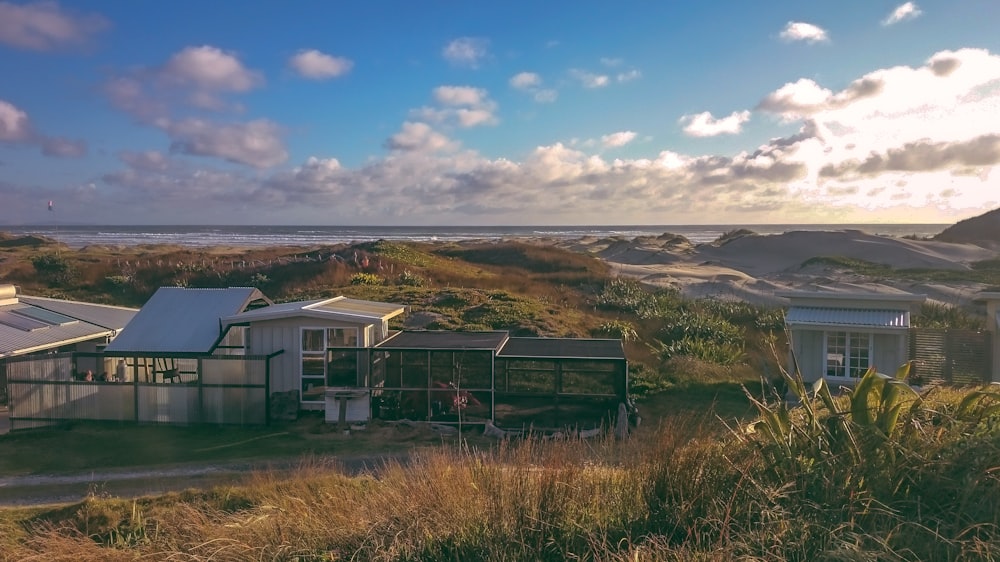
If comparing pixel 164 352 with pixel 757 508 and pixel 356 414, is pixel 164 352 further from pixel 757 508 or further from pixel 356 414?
pixel 757 508

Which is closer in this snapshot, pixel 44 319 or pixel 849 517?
pixel 849 517

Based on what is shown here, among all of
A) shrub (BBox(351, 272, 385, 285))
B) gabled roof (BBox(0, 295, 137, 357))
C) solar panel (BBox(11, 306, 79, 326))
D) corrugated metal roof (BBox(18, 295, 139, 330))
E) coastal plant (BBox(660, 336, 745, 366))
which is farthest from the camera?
shrub (BBox(351, 272, 385, 285))

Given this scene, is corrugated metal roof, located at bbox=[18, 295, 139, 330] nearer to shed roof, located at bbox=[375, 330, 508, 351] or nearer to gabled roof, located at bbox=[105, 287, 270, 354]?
gabled roof, located at bbox=[105, 287, 270, 354]

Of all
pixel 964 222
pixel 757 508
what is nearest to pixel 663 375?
pixel 757 508

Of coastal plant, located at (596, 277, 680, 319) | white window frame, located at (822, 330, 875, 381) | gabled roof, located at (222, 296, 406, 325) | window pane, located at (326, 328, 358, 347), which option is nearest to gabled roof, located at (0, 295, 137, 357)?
gabled roof, located at (222, 296, 406, 325)

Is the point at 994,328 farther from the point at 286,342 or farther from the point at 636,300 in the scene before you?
the point at 286,342

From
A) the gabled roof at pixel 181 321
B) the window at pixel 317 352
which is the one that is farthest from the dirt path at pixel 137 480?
the gabled roof at pixel 181 321

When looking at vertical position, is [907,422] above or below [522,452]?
above
